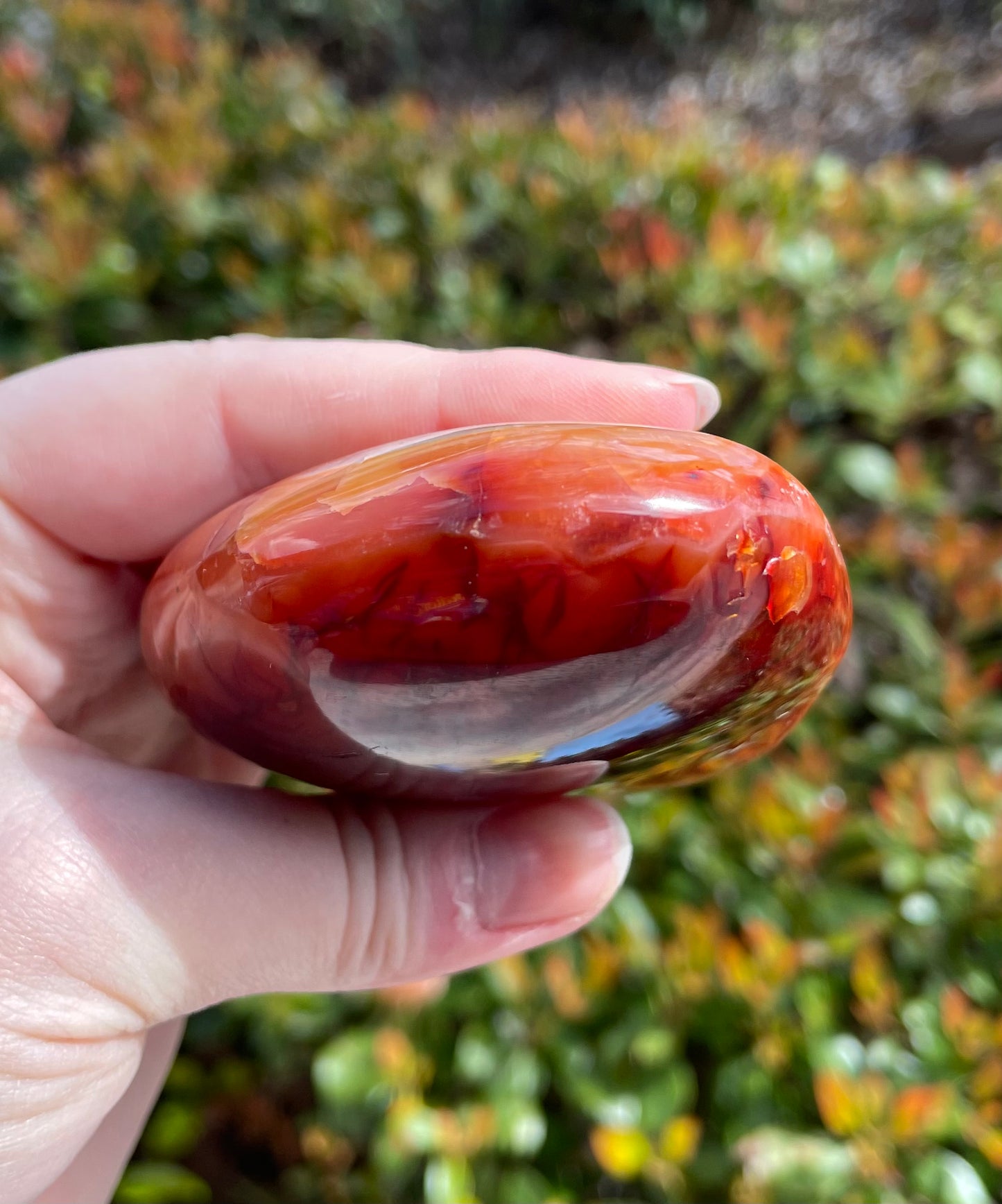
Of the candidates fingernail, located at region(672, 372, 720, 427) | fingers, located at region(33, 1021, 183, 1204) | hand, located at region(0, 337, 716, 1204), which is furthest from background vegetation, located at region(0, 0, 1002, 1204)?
fingernail, located at region(672, 372, 720, 427)

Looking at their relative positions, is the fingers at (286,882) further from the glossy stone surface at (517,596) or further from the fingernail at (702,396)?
the fingernail at (702,396)

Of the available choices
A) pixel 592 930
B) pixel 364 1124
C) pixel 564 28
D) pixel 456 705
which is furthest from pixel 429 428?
pixel 564 28

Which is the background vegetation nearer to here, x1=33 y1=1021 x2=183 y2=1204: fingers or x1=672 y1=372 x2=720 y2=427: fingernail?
x1=33 y1=1021 x2=183 y2=1204: fingers

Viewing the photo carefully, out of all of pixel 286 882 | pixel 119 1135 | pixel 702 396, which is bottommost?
pixel 119 1135

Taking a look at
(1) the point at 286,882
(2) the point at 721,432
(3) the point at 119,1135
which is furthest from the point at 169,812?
(2) the point at 721,432

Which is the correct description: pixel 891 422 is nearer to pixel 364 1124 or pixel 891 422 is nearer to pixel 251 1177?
pixel 364 1124

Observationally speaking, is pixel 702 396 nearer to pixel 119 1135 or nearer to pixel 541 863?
pixel 541 863
